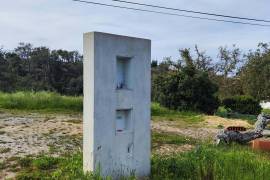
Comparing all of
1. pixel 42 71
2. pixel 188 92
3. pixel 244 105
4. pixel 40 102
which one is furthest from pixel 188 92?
pixel 42 71

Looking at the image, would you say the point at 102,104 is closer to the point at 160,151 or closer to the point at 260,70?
the point at 160,151

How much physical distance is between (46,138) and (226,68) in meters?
35.9

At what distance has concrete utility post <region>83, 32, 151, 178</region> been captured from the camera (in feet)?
23.3

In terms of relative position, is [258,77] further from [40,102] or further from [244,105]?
[40,102]

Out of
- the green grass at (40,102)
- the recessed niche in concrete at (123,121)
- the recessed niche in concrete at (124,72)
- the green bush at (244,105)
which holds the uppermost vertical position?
the recessed niche in concrete at (124,72)

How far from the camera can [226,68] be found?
44.6m

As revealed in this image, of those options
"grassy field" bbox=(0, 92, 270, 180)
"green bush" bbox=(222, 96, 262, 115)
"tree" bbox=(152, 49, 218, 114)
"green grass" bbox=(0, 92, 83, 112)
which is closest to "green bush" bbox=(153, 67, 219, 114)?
"tree" bbox=(152, 49, 218, 114)

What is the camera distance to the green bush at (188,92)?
24.1m

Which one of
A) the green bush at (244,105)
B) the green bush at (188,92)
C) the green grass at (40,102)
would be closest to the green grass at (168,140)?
the green grass at (40,102)

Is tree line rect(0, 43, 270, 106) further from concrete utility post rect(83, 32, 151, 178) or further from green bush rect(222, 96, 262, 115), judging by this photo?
concrete utility post rect(83, 32, 151, 178)

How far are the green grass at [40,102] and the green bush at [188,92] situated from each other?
5.31 meters

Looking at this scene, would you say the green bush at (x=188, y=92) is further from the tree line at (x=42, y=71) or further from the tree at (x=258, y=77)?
the tree line at (x=42, y=71)

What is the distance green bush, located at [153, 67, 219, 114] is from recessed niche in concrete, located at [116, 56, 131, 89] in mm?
16327

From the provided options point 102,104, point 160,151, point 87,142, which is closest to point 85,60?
point 102,104
